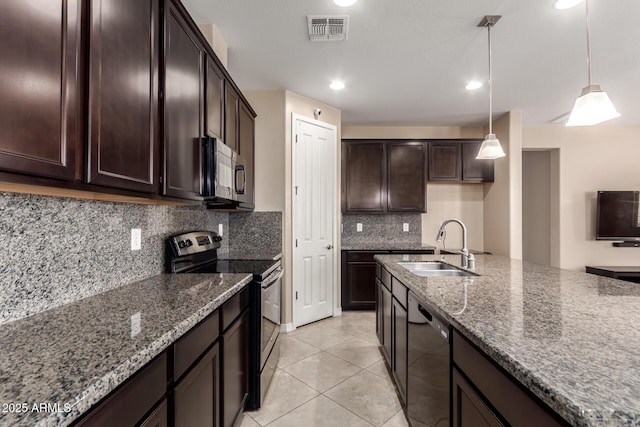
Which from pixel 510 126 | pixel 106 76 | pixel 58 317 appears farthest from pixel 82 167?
pixel 510 126

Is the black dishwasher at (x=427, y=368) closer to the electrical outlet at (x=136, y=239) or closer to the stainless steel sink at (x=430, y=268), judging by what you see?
the stainless steel sink at (x=430, y=268)

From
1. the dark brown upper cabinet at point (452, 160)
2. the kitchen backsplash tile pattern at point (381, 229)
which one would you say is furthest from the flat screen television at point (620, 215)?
the kitchen backsplash tile pattern at point (381, 229)

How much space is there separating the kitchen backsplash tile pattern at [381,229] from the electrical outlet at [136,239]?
3.29m

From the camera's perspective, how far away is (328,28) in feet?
7.61

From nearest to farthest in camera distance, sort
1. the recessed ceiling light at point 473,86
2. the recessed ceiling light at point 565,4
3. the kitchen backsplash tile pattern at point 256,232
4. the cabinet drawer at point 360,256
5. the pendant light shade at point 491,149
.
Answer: the recessed ceiling light at point 565,4 < the pendant light shade at point 491,149 < the recessed ceiling light at point 473,86 < the kitchen backsplash tile pattern at point 256,232 < the cabinet drawer at point 360,256

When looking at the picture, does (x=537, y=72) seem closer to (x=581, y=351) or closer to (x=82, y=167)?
(x=581, y=351)

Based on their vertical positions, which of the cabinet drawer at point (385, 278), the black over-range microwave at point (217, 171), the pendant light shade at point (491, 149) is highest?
the pendant light shade at point (491, 149)

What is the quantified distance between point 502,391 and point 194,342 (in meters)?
1.03

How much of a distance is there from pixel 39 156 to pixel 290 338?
112 inches

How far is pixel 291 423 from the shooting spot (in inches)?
75.4

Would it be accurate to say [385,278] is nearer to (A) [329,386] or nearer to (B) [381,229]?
(A) [329,386]

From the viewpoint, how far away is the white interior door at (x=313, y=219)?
11.6ft

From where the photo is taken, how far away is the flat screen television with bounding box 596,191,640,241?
4.41 meters

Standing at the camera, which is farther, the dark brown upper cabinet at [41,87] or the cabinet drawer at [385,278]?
the cabinet drawer at [385,278]
